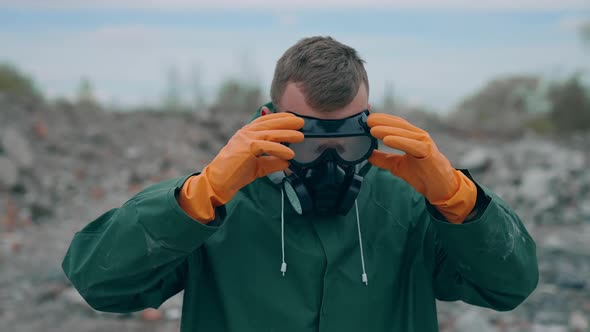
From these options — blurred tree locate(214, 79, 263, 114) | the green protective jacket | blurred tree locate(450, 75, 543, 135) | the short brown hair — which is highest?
the short brown hair

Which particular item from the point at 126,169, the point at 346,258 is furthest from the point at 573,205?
the point at 346,258

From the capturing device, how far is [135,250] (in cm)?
186

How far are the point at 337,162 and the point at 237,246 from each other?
44cm

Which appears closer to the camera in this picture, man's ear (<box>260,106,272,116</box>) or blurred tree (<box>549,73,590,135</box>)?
man's ear (<box>260,106,272,116</box>)

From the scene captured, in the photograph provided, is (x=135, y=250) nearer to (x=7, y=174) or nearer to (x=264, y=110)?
(x=264, y=110)

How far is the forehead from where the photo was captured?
1992 mm

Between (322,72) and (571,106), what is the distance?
17.6 meters

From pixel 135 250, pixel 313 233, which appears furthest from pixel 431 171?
pixel 135 250

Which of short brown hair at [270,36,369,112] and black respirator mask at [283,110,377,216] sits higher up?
short brown hair at [270,36,369,112]

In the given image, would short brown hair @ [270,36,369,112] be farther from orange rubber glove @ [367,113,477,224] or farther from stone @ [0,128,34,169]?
stone @ [0,128,34,169]

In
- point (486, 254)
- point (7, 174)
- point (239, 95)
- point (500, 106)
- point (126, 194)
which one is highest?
point (486, 254)

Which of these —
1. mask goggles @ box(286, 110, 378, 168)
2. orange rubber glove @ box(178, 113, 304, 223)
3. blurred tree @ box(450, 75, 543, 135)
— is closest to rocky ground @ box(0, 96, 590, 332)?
blurred tree @ box(450, 75, 543, 135)

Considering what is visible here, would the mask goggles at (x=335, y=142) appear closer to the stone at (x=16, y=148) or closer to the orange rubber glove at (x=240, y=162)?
the orange rubber glove at (x=240, y=162)

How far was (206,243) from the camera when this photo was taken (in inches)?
80.4
